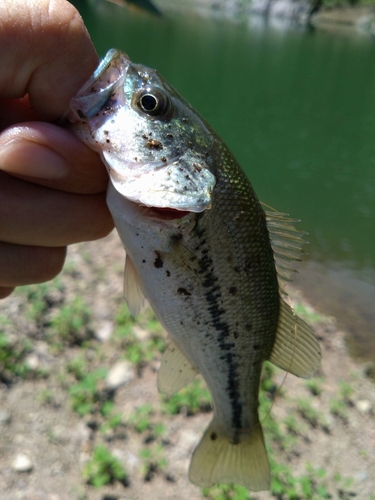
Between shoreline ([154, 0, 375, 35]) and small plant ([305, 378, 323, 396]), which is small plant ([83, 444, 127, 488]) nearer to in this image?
small plant ([305, 378, 323, 396])

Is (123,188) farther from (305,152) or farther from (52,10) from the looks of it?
(305,152)

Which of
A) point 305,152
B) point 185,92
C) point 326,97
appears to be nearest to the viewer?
point 305,152

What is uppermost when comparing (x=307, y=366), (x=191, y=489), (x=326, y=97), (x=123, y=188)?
(x=123, y=188)

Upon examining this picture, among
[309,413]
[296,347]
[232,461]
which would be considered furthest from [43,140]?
[309,413]

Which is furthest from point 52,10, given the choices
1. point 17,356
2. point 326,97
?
point 326,97

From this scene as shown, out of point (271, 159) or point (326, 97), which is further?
point (326, 97)

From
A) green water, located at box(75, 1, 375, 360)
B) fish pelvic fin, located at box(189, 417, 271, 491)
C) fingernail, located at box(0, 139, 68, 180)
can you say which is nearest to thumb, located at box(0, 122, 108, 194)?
fingernail, located at box(0, 139, 68, 180)
